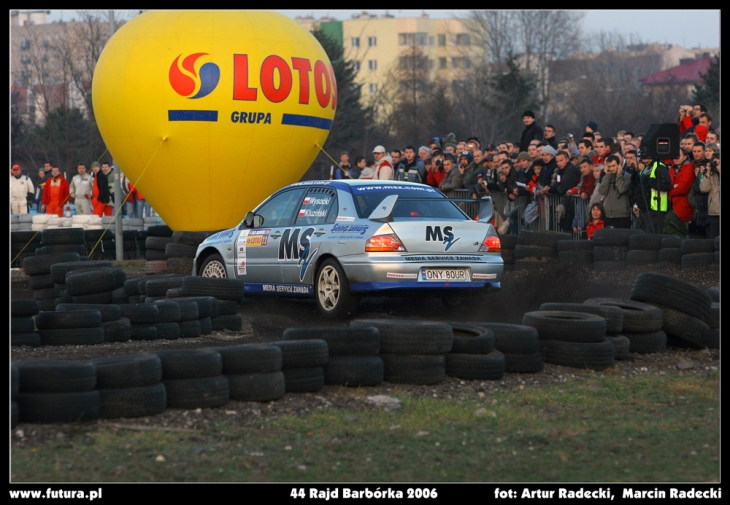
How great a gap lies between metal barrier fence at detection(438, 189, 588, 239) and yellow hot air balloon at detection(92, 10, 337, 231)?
4.95 m

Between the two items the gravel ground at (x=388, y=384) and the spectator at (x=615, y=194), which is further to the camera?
the spectator at (x=615, y=194)

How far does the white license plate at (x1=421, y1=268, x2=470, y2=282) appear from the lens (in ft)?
41.7

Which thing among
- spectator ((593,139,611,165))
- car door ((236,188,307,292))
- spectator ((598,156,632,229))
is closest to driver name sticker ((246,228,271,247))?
car door ((236,188,307,292))

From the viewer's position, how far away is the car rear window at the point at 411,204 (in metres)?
13.3

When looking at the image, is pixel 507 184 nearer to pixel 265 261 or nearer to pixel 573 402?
pixel 265 261

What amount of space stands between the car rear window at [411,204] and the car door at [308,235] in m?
0.40

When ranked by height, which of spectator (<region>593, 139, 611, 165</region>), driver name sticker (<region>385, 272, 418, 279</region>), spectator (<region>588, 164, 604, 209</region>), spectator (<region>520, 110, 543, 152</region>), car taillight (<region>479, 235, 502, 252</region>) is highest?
spectator (<region>520, 110, 543, 152</region>)

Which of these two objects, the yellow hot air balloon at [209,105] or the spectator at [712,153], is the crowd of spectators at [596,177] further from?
the yellow hot air balloon at [209,105]

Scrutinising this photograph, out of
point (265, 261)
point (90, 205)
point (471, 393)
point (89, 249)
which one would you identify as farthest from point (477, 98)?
point (471, 393)

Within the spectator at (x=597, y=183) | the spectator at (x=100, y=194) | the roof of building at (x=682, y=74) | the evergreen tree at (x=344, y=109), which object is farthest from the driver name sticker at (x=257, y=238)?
the roof of building at (x=682, y=74)

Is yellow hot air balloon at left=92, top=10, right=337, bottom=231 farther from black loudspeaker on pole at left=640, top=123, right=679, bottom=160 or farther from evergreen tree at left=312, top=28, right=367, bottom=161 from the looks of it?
evergreen tree at left=312, top=28, right=367, bottom=161

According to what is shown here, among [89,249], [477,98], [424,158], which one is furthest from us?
[477,98]

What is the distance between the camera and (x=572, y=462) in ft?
21.1
